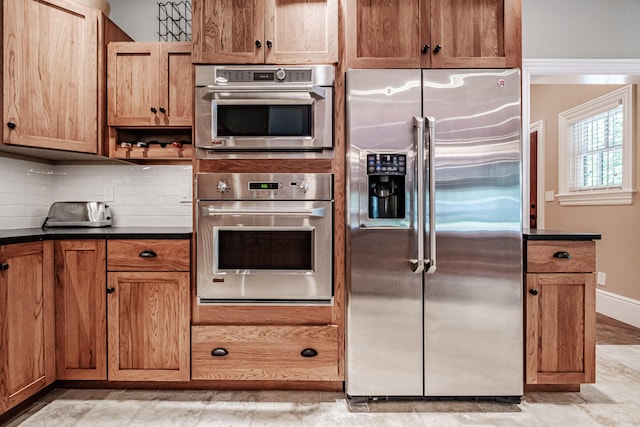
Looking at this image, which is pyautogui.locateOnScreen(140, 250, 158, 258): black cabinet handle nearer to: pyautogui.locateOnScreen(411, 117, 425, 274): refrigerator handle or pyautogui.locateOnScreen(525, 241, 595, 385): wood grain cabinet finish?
pyautogui.locateOnScreen(411, 117, 425, 274): refrigerator handle

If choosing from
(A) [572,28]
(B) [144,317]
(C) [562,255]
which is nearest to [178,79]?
(B) [144,317]

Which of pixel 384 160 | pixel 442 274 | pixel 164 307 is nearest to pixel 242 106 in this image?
pixel 384 160

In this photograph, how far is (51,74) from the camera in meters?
2.19

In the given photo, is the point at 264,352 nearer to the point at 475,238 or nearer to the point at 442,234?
the point at 442,234

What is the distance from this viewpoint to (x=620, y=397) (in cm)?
214

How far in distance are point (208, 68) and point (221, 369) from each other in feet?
5.36

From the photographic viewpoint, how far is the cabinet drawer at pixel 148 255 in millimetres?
2125

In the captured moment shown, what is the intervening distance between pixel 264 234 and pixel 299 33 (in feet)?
3.65

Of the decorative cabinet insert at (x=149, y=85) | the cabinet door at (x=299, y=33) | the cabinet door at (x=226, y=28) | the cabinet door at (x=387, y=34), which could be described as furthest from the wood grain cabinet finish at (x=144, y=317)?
the cabinet door at (x=387, y=34)

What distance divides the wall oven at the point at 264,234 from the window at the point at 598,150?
9.94ft

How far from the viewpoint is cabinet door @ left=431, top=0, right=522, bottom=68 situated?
2.06 metres

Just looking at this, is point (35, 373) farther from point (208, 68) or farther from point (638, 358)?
point (638, 358)

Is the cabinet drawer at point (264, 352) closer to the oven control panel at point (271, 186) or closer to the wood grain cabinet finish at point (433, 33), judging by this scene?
the oven control panel at point (271, 186)

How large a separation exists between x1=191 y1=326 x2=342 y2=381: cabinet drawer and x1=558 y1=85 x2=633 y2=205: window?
3133 mm
